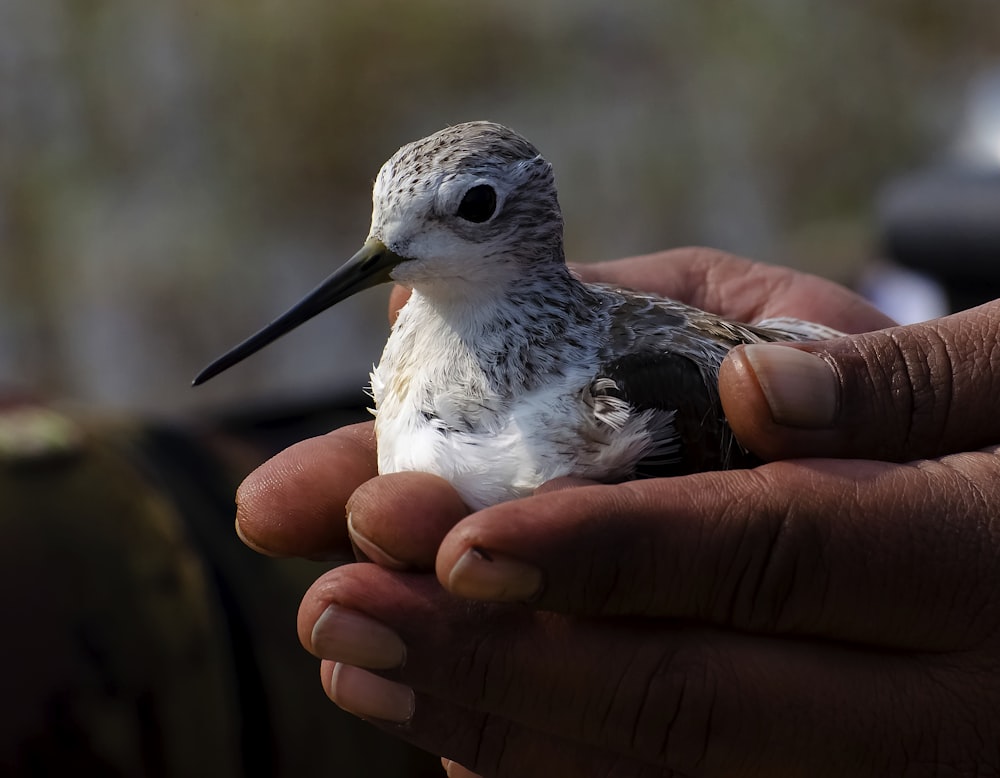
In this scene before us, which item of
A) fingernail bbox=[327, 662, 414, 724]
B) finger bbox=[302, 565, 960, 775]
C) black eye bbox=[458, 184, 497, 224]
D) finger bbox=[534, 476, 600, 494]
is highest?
black eye bbox=[458, 184, 497, 224]

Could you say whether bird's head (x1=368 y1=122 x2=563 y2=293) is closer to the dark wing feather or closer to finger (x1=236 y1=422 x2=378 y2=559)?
the dark wing feather

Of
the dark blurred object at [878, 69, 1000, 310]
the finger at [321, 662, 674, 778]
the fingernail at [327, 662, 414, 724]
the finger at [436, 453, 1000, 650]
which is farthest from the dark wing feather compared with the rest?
the dark blurred object at [878, 69, 1000, 310]

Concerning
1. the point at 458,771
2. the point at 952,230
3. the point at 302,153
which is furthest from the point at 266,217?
the point at 458,771

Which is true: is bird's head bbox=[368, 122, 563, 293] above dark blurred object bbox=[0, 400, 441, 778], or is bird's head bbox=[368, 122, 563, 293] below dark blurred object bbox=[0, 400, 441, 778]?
above

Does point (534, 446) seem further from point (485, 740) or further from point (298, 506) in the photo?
point (298, 506)

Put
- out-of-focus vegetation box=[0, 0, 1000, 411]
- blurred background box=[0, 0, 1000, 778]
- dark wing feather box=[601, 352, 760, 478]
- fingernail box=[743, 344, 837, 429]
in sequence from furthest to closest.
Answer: out-of-focus vegetation box=[0, 0, 1000, 411]
blurred background box=[0, 0, 1000, 778]
dark wing feather box=[601, 352, 760, 478]
fingernail box=[743, 344, 837, 429]

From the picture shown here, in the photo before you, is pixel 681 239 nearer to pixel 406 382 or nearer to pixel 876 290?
pixel 876 290
